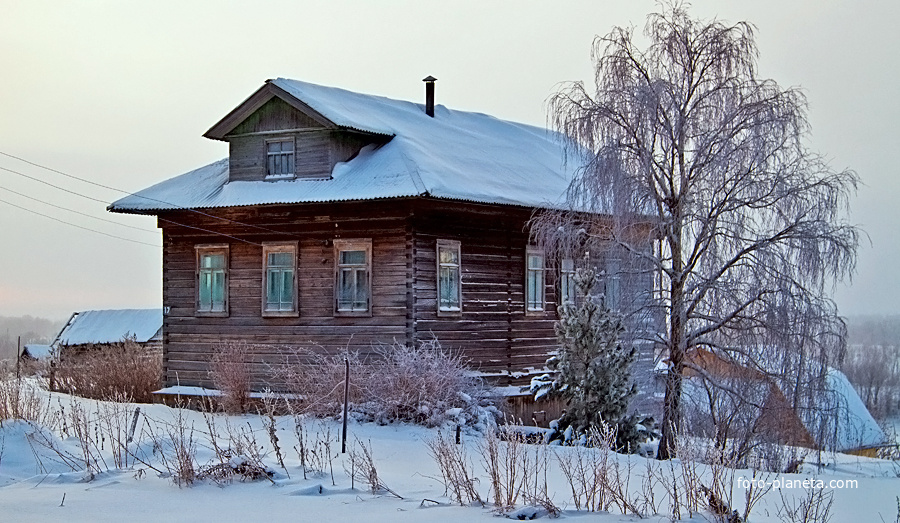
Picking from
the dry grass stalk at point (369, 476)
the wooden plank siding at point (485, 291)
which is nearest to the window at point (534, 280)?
the wooden plank siding at point (485, 291)

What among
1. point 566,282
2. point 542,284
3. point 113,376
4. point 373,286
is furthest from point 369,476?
point 113,376

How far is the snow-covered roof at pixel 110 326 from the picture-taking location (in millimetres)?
40938

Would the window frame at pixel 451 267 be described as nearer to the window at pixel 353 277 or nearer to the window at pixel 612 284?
Answer: the window at pixel 353 277

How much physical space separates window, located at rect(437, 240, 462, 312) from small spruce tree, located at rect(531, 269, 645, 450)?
4.28 m

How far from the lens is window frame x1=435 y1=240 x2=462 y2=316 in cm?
2184

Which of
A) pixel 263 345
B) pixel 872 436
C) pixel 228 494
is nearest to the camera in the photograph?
pixel 228 494

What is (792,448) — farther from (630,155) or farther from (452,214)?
(452,214)

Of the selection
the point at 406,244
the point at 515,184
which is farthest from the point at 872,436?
the point at 406,244

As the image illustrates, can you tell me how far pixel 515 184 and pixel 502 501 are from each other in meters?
14.3

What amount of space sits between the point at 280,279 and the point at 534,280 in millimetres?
5867

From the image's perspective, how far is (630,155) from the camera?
17.6 metres

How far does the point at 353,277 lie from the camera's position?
22141mm

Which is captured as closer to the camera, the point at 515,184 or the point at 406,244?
the point at 406,244

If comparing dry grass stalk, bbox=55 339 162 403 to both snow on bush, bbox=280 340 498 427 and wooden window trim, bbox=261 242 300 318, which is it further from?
snow on bush, bbox=280 340 498 427
